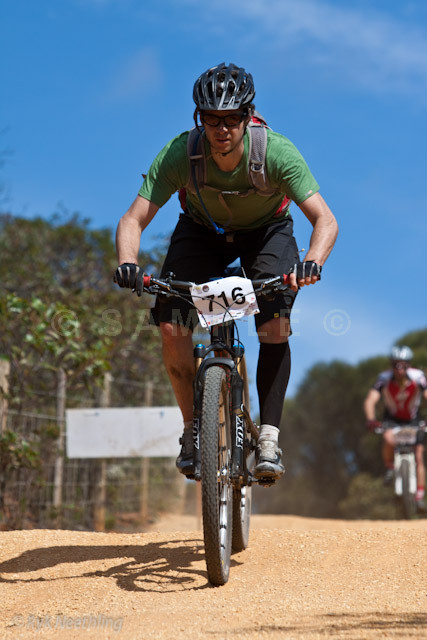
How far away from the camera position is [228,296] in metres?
4.00

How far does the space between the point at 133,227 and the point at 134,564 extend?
6.09ft

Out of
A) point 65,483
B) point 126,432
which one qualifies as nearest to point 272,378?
point 126,432

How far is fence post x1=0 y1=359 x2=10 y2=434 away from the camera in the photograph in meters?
6.96

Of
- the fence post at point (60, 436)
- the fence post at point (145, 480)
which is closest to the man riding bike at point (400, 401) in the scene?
the fence post at point (145, 480)

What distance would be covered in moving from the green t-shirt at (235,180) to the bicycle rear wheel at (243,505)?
0.83 meters

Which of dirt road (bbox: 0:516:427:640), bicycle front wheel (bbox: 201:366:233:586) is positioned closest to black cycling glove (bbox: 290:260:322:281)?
bicycle front wheel (bbox: 201:366:233:586)

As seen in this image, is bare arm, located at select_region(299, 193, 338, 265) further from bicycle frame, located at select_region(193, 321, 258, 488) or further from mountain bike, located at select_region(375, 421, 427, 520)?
mountain bike, located at select_region(375, 421, 427, 520)

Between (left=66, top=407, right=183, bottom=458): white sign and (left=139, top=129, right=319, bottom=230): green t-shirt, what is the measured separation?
3.85 metres

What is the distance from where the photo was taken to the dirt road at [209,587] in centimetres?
326

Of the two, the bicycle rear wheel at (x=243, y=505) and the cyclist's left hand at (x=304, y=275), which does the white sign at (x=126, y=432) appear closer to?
the bicycle rear wheel at (x=243, y=505)

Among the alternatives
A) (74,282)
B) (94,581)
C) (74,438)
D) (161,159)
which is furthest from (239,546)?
(74,282)

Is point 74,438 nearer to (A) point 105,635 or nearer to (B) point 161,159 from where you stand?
(B) point 161,159

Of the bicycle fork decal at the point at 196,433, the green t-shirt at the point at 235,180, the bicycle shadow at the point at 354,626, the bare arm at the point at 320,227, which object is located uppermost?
the green t-shirt at the point at 235,180

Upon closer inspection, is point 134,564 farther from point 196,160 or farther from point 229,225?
point 196,160
